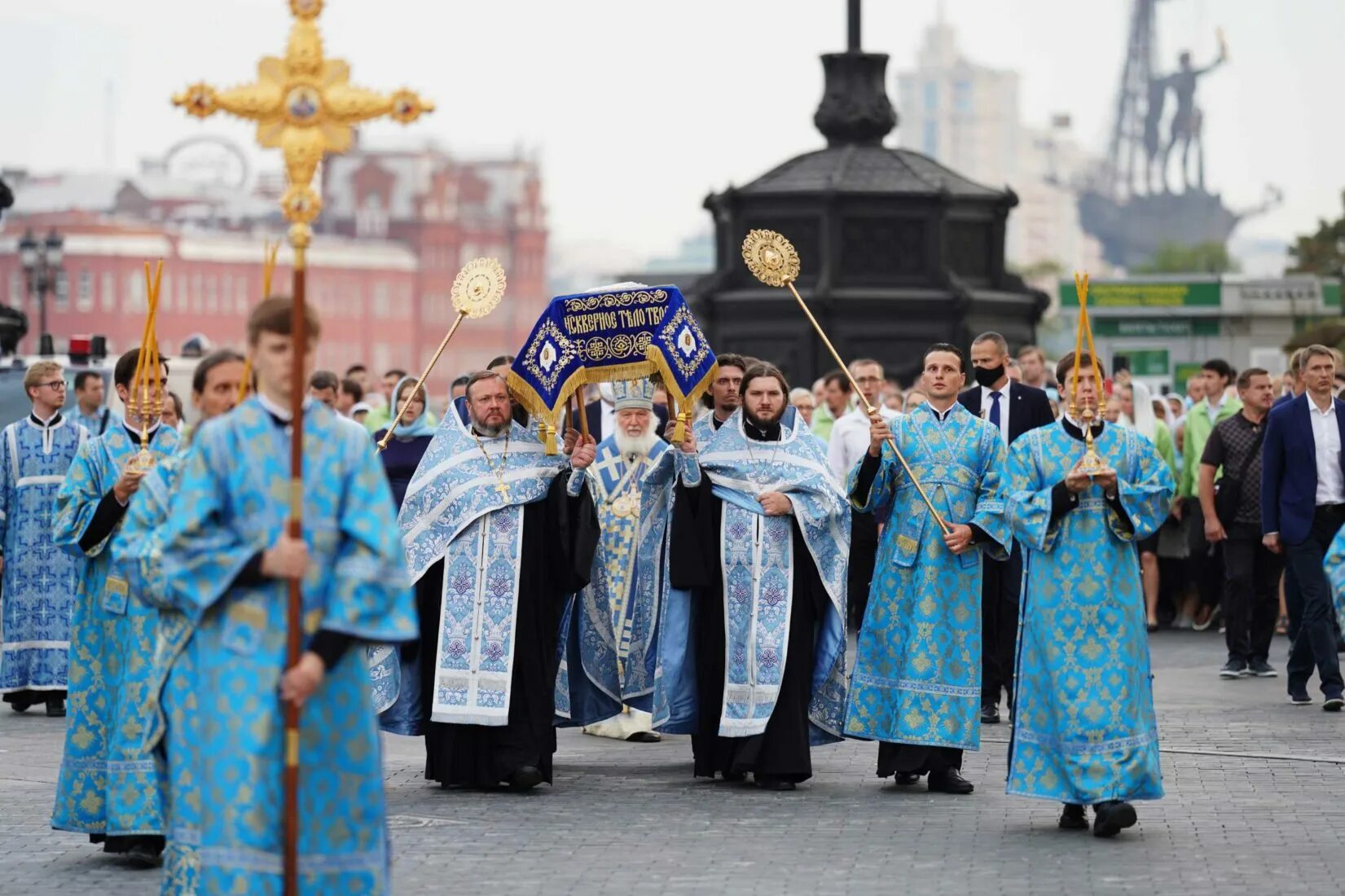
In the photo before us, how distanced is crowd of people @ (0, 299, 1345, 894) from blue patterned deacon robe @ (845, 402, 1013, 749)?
1 centimetres

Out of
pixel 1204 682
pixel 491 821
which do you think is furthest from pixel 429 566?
pixel 1204 682

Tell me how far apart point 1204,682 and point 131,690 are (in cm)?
808

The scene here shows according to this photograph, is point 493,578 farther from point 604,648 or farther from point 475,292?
point 475,292

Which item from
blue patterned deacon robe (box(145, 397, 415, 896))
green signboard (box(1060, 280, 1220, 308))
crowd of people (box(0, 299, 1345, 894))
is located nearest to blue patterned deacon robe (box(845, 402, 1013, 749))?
crowd of people (box(0, 299, 1345, 894))

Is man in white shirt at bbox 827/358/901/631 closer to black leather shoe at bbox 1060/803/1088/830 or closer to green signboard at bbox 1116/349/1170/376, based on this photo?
black leather shoe at bbox 1060/803/1088/830

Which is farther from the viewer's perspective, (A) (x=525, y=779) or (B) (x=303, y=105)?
(A) (x=525, y=779)

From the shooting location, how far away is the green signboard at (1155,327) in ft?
94.9

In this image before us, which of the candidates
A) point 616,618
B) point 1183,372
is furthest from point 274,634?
point 1183,372

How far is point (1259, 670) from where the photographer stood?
15.5 metres

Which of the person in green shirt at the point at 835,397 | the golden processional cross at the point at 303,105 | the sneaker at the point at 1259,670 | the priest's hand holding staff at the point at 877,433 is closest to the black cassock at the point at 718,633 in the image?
the priest's hand holding staff at the point at 877,433

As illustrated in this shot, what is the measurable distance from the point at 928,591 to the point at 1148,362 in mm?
19033

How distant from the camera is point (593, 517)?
35.9 feet

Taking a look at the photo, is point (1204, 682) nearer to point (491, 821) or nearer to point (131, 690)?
point (491, 821)

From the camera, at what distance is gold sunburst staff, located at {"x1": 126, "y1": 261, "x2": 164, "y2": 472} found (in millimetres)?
9078
